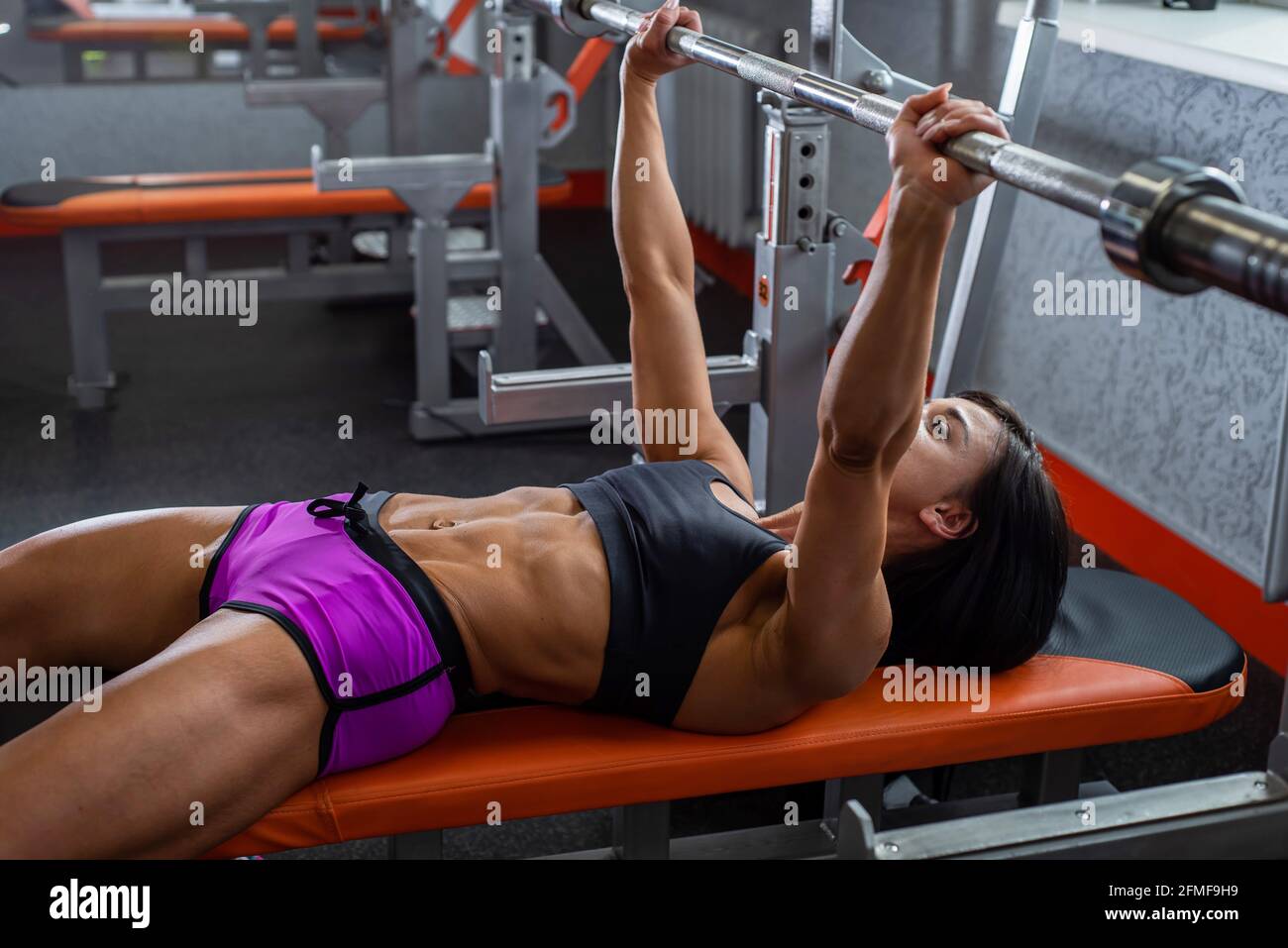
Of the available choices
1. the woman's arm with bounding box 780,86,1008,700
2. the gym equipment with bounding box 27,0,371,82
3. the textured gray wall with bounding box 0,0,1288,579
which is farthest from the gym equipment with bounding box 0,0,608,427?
the woman's arm with bounding box 780,86,1008,700

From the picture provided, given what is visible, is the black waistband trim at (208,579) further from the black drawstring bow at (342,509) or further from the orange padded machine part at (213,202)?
the orange padded machine part at (213,202)

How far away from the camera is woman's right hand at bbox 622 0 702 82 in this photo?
1701 mm

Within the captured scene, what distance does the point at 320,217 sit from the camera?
3.70 metres

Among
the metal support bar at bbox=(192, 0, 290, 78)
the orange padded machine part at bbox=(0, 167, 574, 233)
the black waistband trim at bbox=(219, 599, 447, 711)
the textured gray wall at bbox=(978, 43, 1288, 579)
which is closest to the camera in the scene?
the black waistband trim at bbox=(219, 599, 447, 711)

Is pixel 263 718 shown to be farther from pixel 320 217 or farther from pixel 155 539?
pixel 320 217

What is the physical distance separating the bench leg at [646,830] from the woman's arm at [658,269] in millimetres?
423

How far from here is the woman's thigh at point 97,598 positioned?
1.56 m

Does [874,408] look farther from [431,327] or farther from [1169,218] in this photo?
[431,327]

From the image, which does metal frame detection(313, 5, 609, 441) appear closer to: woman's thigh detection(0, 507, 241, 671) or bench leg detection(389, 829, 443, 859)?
woman's thigh detection(0, 507, 241, 671)

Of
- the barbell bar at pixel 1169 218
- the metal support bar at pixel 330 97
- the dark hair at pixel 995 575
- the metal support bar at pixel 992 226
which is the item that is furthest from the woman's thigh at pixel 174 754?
the metal support bar at pixel 330 97

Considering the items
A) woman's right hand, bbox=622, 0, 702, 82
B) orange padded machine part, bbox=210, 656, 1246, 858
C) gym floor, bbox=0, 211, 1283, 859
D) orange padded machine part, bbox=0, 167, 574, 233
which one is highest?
woman's right hand, bbox=622, 0, 702, 82

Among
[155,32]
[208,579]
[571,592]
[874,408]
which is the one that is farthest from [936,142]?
[155,32]

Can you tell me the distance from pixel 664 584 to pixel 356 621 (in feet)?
1.07

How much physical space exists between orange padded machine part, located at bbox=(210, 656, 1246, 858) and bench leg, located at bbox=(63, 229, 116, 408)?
8.02ft
